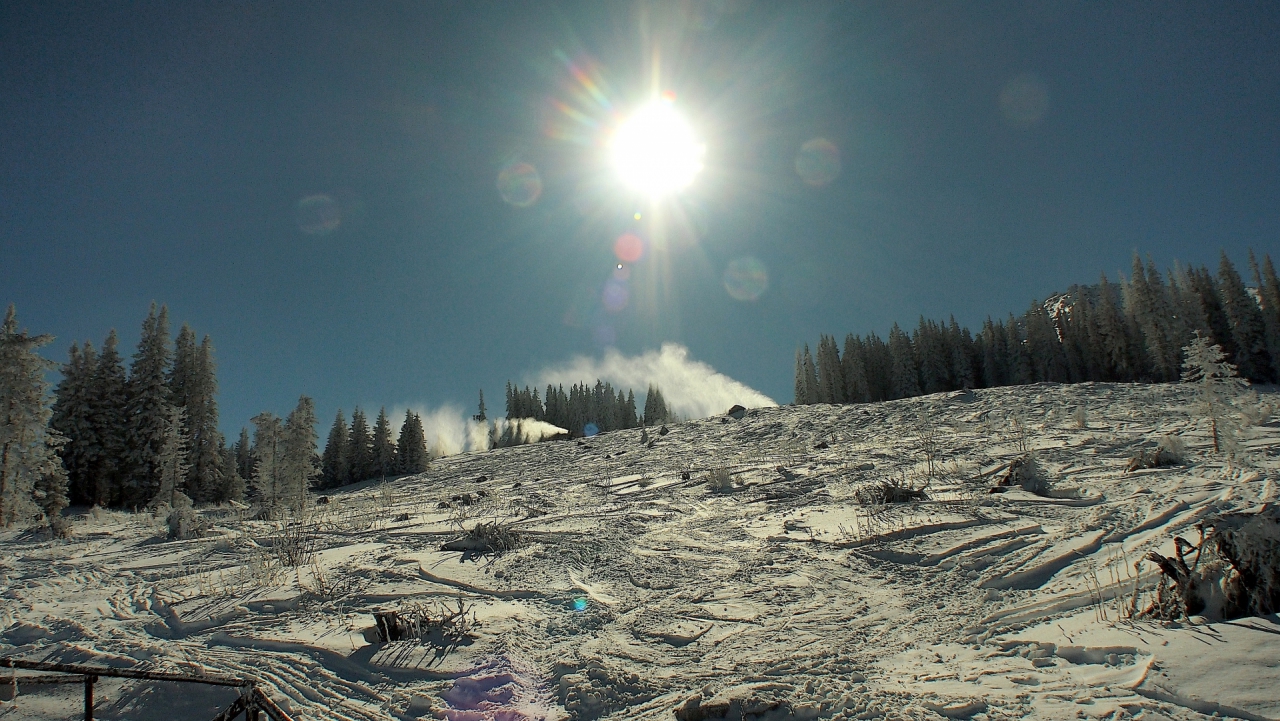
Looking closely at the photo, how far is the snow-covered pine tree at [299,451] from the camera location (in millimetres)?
26188

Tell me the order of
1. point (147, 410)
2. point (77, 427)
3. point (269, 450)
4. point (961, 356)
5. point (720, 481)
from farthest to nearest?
point (961, 356) → point (147, 410) → point (77, 427) → point (269, 450) → point (720, 481)

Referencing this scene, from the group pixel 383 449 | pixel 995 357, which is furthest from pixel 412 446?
pixel 995 357

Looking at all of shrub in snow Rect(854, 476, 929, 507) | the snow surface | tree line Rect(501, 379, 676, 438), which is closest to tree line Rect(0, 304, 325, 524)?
the snow surface

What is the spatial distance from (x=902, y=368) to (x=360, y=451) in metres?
59.8

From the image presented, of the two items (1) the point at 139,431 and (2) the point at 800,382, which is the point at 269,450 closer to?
(1) the point at 139,431

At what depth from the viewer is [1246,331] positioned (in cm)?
4622

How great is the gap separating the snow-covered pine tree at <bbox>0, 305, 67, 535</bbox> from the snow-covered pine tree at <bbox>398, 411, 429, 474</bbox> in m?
22.7

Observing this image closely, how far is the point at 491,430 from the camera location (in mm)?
78688

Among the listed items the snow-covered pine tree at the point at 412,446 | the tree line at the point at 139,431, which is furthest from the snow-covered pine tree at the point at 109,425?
the snow-covered pine tree at the point at 412,446

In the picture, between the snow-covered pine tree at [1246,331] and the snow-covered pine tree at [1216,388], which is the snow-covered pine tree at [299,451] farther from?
the snow-covered pine tree at [1246,331]

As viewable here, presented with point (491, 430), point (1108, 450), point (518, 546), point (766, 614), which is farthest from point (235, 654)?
point (491, 430)

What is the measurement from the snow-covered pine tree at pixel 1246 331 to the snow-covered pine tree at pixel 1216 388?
4700 centimetres

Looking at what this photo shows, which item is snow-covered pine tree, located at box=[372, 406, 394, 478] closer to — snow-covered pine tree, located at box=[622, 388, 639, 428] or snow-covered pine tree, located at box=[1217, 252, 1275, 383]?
snow-covered pine tree, located at box=[622, 388, 639, 428]

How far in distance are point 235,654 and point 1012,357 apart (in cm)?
7733
